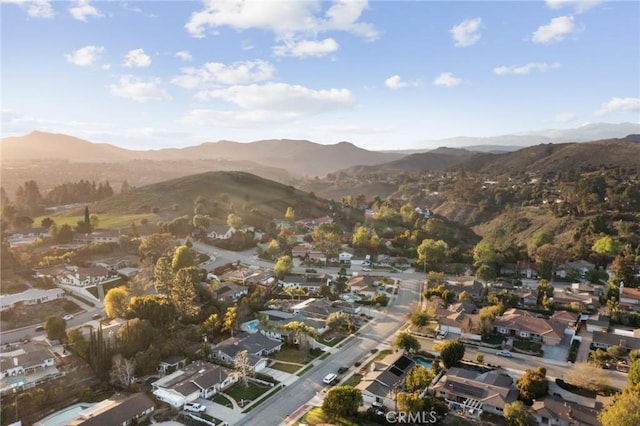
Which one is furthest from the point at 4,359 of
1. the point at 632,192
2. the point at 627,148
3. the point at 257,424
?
the point at 627,148

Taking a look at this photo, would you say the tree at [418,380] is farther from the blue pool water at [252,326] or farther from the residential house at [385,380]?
the blue pool water at [252,326]

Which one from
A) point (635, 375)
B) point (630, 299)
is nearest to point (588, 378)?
point (635, 375)

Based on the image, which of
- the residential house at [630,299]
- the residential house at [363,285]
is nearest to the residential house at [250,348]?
the residential house at [363,285]

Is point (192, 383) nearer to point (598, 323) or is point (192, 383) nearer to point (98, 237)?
point (598, 323)

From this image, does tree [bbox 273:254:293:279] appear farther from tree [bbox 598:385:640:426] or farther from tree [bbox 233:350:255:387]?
tree [bbox 598:385:640:426]

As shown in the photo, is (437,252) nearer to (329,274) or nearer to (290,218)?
(329,274)

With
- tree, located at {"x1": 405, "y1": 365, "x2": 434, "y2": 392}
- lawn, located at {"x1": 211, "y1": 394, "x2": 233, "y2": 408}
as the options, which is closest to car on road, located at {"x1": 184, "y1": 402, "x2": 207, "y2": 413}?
lawn, located at {"x1": 211, "y1": 394, "x2": 233, "y2": 408}

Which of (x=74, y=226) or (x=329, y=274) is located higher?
(x=74, y=226)
